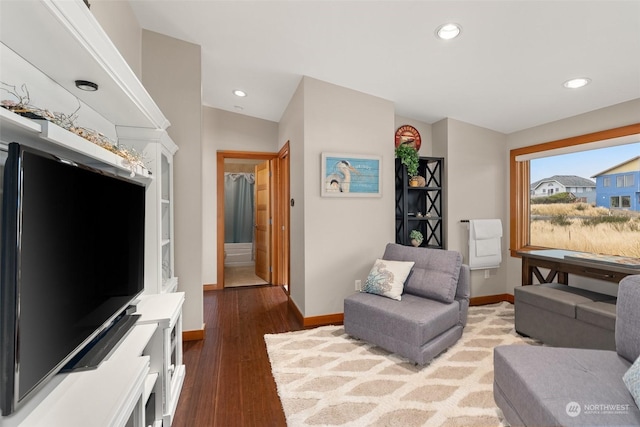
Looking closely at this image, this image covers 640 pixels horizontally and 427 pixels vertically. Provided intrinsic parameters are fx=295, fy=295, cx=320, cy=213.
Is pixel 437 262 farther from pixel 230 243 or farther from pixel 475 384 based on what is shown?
pixel 230 243

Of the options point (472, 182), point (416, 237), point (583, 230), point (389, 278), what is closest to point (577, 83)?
point (472, 182)

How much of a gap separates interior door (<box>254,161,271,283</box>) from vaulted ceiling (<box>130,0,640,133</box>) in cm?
182

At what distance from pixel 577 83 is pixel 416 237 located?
200cm

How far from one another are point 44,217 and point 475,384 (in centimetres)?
245

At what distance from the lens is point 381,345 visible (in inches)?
92.7

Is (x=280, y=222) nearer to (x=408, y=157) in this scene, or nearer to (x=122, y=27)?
(x=408, y=157)

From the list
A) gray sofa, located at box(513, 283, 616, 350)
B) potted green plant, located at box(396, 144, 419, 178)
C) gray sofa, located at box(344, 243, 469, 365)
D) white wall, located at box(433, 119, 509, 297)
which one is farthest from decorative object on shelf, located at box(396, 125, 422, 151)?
gray sofa, located at box(513, 283, 616, 350)

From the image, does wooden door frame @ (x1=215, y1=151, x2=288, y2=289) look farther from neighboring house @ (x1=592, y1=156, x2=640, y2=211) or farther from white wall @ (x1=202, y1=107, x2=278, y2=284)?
neighboring house @ (x1=592, y1=156, x2=640, y2=211)

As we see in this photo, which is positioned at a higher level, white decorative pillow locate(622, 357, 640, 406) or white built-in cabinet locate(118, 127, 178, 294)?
white built-in cabinet locate(118, 127, 178, 294)

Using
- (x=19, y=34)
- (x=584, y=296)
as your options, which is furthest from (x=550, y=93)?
(x=19, y=34)

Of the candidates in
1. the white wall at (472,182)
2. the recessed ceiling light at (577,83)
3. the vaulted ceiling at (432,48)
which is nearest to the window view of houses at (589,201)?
the white wall at (472,182)

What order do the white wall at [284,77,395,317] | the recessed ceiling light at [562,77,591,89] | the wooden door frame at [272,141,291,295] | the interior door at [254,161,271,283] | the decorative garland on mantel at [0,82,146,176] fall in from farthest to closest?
the interior door at [254,161,271,283], the wooden door frame at [272,141,291,295], the white wall at [284,77,395,317], the recessed ceiling light at [562,77,591,89], the decorative garland on mantel at [0,82,146,176]

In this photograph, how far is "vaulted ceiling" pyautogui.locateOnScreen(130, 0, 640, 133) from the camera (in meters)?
1.86

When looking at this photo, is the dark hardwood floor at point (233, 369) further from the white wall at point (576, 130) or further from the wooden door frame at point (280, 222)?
the white wall at point (576, 130)
